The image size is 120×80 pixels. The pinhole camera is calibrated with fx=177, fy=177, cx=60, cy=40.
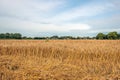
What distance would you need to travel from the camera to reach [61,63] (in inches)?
208

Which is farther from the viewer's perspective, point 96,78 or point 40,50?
point 40,50

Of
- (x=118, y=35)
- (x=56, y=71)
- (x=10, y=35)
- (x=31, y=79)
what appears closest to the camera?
(x=31, y=79)

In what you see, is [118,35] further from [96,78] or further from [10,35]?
[96,78]

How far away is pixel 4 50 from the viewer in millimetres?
11492

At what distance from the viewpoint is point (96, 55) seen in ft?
28.4

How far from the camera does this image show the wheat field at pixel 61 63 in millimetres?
3861

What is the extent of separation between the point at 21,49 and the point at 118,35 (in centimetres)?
3404

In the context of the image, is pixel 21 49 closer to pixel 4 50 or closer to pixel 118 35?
pixel 4 50

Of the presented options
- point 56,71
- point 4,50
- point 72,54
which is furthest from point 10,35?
point 56,71

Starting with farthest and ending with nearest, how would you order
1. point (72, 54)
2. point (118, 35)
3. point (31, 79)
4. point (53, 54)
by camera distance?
1. point (118, 35)
2. point (53, 54)
3. point (72, 54)
4. point (31, 79)

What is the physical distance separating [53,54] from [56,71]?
5879 mm

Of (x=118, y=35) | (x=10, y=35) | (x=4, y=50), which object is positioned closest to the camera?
(x=4, y=50)

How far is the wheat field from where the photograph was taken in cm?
386

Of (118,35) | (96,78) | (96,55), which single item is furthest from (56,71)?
(118,35)
